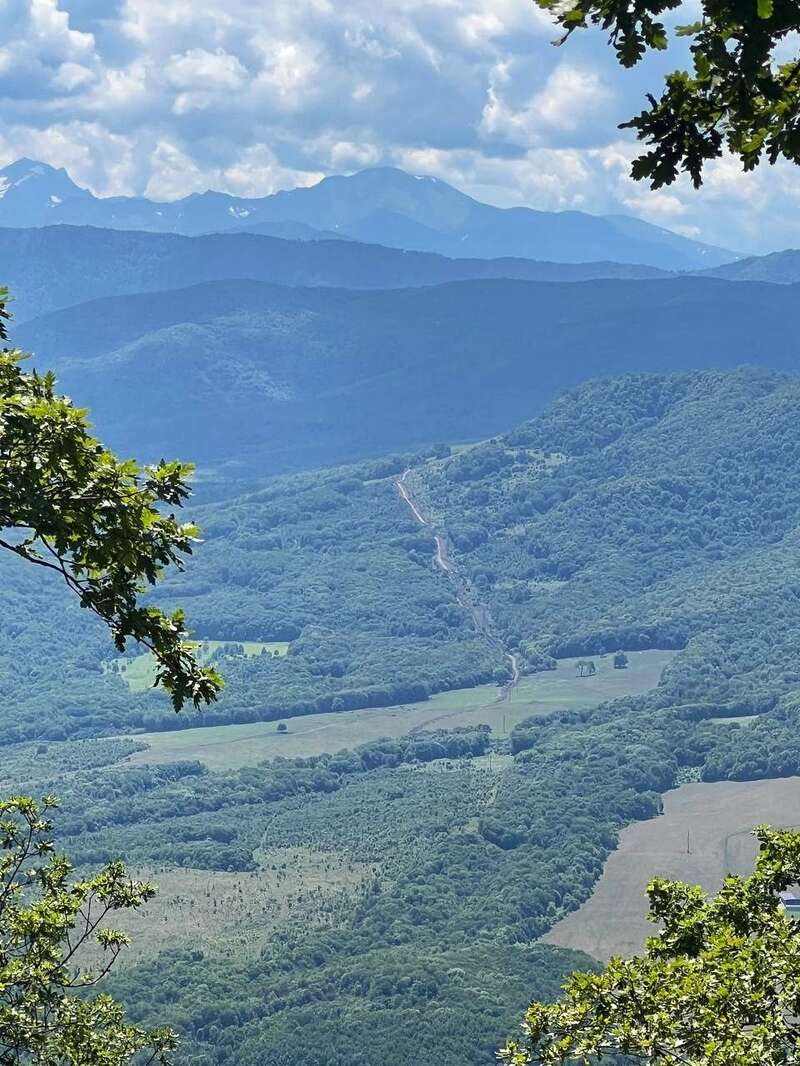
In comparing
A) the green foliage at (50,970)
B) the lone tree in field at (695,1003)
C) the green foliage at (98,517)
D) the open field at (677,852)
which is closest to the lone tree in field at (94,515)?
the green foliage at (98,517)

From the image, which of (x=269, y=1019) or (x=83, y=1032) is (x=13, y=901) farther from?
(x=269, y=1019)

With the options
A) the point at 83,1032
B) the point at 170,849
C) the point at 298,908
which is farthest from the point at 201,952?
the point at 83,1032

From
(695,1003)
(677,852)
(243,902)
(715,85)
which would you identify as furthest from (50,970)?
(677,852)

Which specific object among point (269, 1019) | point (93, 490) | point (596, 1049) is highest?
point (269, 1019)

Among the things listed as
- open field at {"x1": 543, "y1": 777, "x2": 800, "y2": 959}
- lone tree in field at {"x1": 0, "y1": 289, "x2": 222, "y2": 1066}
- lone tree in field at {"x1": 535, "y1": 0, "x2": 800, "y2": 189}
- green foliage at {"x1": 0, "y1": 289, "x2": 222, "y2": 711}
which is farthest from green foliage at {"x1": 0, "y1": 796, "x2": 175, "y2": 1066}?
open field at {"x1": 543, "y1": 777, "x2": 800, "y2": 959}

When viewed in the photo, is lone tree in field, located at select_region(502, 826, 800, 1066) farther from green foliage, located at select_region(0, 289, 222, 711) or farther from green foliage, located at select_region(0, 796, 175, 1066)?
green foliage, located at select_region(0, 796, 175, 1066)

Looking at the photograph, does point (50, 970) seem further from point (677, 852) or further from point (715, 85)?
point (677, 852)

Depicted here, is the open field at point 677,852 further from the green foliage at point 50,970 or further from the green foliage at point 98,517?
the green foliage at point 98,517
